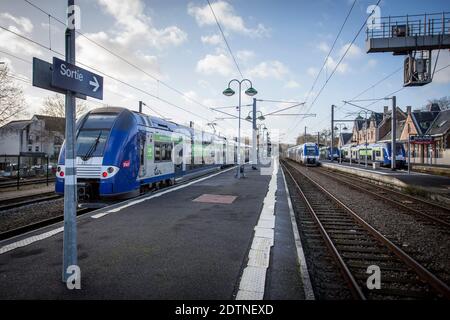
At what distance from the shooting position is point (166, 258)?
4383 millimetres

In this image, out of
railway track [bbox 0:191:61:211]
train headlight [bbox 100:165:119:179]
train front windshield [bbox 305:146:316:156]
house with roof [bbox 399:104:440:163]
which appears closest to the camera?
train headlight [bbox 100:165:119:179]

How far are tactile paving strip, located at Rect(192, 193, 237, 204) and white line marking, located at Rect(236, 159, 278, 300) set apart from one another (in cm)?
258

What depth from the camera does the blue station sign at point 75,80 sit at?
10.6 feet

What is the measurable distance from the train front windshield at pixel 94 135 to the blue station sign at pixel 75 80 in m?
5.39

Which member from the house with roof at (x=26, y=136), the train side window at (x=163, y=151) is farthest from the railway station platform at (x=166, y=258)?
the house with roof at (x=26, y=136)

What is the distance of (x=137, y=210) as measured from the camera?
7.96 m

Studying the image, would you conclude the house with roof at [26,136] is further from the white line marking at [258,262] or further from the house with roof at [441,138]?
the house with roof at [441,138]

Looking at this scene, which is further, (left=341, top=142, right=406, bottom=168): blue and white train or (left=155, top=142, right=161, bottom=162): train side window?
(left=341, top=142, right=406, bottom=168): blue and white train

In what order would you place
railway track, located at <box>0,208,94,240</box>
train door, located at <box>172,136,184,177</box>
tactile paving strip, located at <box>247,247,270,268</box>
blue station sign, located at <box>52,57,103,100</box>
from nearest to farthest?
blue station sign, located at <box>52,57,103,100</box>
tactile paving strip, located at <box>247,247,270,268</box>
railway track, located at <box>0,208,94,240</box>
train door, located at <box>172,136,184,177</box>

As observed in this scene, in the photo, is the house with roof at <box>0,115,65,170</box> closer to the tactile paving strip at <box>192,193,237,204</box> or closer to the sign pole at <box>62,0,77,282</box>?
the tactile paving strip at <box>192,193,237,204</box>

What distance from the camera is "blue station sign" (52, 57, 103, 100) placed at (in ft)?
10.6

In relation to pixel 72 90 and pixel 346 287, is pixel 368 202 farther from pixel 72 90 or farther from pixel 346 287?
pixel 72 90

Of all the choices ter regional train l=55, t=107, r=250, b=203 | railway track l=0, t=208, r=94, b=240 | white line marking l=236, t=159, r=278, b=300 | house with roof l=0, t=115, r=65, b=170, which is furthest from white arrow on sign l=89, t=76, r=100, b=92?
house with roof l=0, t=115, r=65, b=170

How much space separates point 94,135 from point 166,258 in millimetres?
6345
